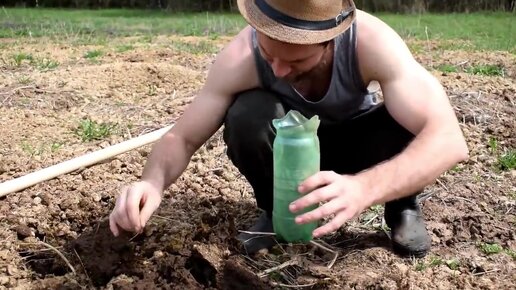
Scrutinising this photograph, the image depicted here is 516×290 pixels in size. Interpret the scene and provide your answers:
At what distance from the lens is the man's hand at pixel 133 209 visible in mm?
2363

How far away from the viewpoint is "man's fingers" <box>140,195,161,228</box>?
2.39 metres

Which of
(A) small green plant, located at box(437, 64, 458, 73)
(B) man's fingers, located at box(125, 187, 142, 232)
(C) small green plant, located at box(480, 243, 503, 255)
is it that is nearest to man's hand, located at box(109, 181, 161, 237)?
(B) man's fingers, located at box(125, 187, 142, 232)

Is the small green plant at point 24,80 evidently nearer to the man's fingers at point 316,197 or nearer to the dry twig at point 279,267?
the dry twig at point 279,267

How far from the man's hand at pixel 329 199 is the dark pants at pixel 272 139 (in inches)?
28.8

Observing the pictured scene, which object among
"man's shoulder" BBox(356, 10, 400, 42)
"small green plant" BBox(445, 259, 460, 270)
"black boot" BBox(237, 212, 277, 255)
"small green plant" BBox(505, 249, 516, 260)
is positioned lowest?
"small green plant" BBox(505, 249, 516, 260)

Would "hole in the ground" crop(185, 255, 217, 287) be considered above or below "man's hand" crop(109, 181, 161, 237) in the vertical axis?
below

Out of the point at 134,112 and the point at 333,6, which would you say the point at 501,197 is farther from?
the point at 134,112

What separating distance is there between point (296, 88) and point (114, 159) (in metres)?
1.42

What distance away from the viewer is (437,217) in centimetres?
328

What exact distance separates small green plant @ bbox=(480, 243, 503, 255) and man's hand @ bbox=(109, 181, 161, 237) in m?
1.28

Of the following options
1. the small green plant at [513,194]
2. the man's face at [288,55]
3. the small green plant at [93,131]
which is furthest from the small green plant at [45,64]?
the man's face at [288,55]

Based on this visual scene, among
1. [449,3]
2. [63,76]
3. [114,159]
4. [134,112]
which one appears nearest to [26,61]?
[63,76]

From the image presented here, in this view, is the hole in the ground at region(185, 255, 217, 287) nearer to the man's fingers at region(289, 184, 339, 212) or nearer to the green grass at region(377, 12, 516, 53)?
the man's fingers at region(289, 184, 339, 212)

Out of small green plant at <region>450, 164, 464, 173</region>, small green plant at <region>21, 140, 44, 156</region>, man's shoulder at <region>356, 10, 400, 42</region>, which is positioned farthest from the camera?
small green plant at <region>21, 140, 44, 156</region>
